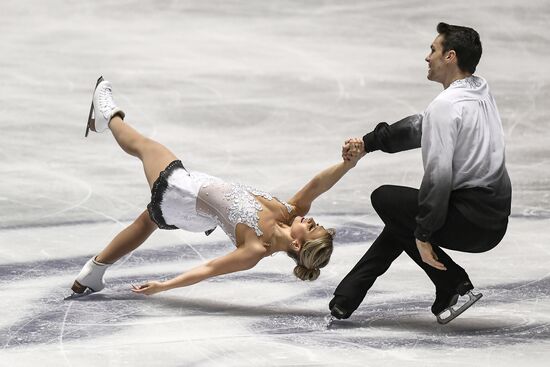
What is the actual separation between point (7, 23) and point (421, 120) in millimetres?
8274

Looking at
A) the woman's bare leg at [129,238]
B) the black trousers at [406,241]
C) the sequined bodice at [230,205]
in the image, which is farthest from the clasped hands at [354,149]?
the woman's bare leg at [129,238]

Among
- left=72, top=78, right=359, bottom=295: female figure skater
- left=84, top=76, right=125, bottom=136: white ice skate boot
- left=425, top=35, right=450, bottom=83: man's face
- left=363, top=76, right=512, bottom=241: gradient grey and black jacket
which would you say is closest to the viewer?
left=363, top=76, right=512, bottom=241: gradient grey and black jacket

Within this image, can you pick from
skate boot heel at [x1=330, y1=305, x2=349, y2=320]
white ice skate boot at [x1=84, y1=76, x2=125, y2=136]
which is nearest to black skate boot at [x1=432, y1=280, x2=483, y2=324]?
skate boot heel at [x1=330, y1=305, x2=349, y2=320]

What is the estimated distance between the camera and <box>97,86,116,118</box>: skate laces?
23.9 feet

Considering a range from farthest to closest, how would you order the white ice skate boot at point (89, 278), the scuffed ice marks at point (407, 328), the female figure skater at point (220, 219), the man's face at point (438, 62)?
the white ice skate boot at point (89, 278) → the female figure skater at point (220, 219) → the man's face at point (438, 62) → the scuffed ice marks at point (407, 328)

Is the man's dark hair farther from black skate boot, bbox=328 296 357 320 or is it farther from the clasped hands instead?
black skate boot, bbox=328 296 357 320

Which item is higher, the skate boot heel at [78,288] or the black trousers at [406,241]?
the black trousers at [406,241]

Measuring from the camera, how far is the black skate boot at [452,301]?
602cm

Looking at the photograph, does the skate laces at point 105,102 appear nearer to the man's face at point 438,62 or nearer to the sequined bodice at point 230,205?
the sequined bodice at point 230,205

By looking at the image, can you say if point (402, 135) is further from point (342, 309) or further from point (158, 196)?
point (158, 196)

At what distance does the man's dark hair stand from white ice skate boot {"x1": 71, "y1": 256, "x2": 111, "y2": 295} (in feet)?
7.70

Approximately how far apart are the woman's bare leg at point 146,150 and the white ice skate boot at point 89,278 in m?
0.56

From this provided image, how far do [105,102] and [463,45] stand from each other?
8.05 feet

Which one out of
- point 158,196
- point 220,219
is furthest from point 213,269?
point 158,196
